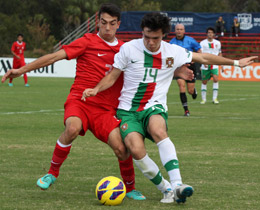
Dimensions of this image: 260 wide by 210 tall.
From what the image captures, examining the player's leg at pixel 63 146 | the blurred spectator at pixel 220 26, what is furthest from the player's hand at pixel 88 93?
the blurred spectator at pixel 220 26

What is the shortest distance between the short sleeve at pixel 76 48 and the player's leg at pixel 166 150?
1172 millimetres

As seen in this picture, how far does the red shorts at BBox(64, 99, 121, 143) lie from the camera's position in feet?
21.3

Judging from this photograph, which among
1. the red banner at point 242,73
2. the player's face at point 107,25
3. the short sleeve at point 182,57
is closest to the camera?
the short sleeve at point 182,57

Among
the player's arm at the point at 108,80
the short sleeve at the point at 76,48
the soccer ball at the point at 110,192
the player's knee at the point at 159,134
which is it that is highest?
the short sleeve at the point at 76,48

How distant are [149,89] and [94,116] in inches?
25.9

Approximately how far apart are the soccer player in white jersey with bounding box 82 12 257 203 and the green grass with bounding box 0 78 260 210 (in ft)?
1.34

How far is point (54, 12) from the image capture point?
7088 centimetres

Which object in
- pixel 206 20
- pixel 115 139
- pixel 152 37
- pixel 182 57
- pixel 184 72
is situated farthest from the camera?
pixel 206 20

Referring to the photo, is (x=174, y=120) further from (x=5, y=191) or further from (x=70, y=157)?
(x=5, y=191)

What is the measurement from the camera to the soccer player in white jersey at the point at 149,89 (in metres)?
6.12

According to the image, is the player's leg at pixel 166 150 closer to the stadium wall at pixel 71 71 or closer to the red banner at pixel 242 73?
the stadium wall at pixel 71 71

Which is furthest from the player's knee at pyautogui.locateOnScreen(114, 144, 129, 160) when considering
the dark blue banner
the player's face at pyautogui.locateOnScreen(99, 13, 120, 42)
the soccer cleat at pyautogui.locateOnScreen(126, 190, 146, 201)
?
the dark blue banner

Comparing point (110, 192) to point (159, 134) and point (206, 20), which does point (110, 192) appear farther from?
point (206, 20)

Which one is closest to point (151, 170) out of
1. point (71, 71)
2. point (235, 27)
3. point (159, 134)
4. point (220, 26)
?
point (159, 134)
